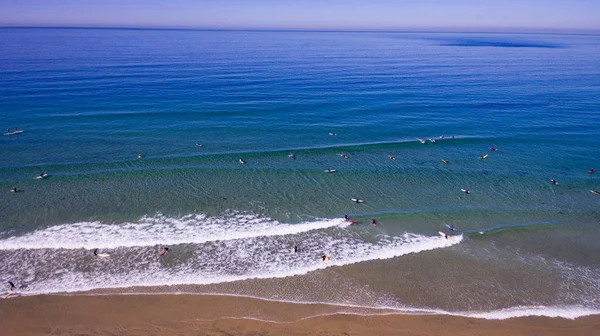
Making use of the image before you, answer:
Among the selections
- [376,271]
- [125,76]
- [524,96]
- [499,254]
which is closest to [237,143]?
[376,271]

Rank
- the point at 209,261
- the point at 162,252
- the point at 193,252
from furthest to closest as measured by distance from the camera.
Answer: the point at 193,252, the point at 162,252, the point at 209,261

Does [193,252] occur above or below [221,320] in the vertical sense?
above

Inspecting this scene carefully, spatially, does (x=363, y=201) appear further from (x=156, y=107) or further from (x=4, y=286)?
(x=156, y=107)

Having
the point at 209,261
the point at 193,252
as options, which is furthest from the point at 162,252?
the point at 209,261

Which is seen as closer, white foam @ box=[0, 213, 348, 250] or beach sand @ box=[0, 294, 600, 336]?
beach sand @ box=[0, 294, 600, 336]

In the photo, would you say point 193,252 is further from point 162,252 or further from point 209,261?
point 162,252

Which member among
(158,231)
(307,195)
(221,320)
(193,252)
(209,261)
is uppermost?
(307,195)

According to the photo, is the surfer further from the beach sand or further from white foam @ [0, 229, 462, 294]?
the beach sand

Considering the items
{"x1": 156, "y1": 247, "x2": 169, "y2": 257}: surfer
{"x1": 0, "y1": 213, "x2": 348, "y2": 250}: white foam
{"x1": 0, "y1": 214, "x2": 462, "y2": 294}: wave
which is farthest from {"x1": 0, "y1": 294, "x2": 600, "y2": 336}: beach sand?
{"x1": 0, "y1": 213, "x2": 348, "y2": 250}: white foam
